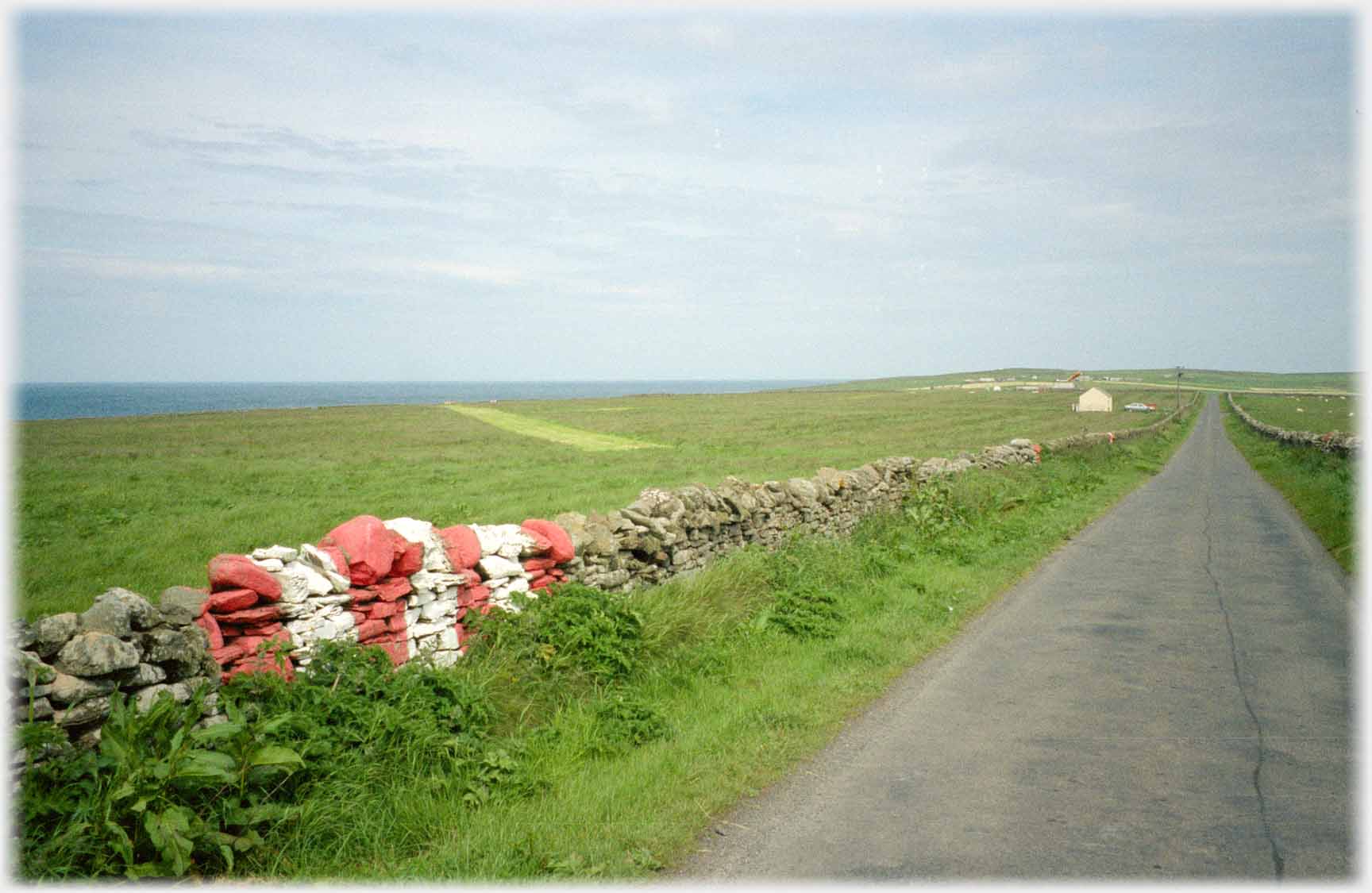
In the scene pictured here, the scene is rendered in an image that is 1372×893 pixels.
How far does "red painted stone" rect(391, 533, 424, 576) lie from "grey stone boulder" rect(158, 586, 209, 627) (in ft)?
4.57

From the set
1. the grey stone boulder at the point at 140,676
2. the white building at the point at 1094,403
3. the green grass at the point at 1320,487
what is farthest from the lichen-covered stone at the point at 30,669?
the white building at the point at 1094,403

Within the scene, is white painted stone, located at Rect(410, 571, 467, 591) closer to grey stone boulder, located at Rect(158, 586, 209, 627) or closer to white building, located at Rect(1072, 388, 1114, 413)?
grey stone boulder, located at Rect(158, 586, 209, 627)

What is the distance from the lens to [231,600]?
203 inches

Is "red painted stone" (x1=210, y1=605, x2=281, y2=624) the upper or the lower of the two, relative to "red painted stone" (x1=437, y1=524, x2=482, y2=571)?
lower

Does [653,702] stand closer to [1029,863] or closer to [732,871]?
[732,871]

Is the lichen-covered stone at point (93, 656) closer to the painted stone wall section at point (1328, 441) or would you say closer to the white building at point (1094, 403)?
the painted stone wall section at point (1328, 441)

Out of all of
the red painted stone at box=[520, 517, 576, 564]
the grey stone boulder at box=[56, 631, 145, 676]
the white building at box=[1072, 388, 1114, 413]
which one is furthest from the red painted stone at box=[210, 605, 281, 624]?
the white building at box=[1072, 388, 1114, 413]

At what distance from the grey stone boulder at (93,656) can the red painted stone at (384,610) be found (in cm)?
185

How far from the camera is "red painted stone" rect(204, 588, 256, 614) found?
16.7 ft

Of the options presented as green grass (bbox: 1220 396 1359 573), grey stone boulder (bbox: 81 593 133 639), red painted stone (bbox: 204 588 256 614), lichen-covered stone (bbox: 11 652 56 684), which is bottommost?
green grass (bbox: 1220 396 1359 573)

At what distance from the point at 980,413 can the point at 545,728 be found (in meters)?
73.3

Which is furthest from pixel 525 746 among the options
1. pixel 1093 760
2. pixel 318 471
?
pixel 318 471

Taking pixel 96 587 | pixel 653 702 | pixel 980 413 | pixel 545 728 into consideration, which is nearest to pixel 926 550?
pixel 653 702

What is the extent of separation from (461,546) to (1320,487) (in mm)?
21754
